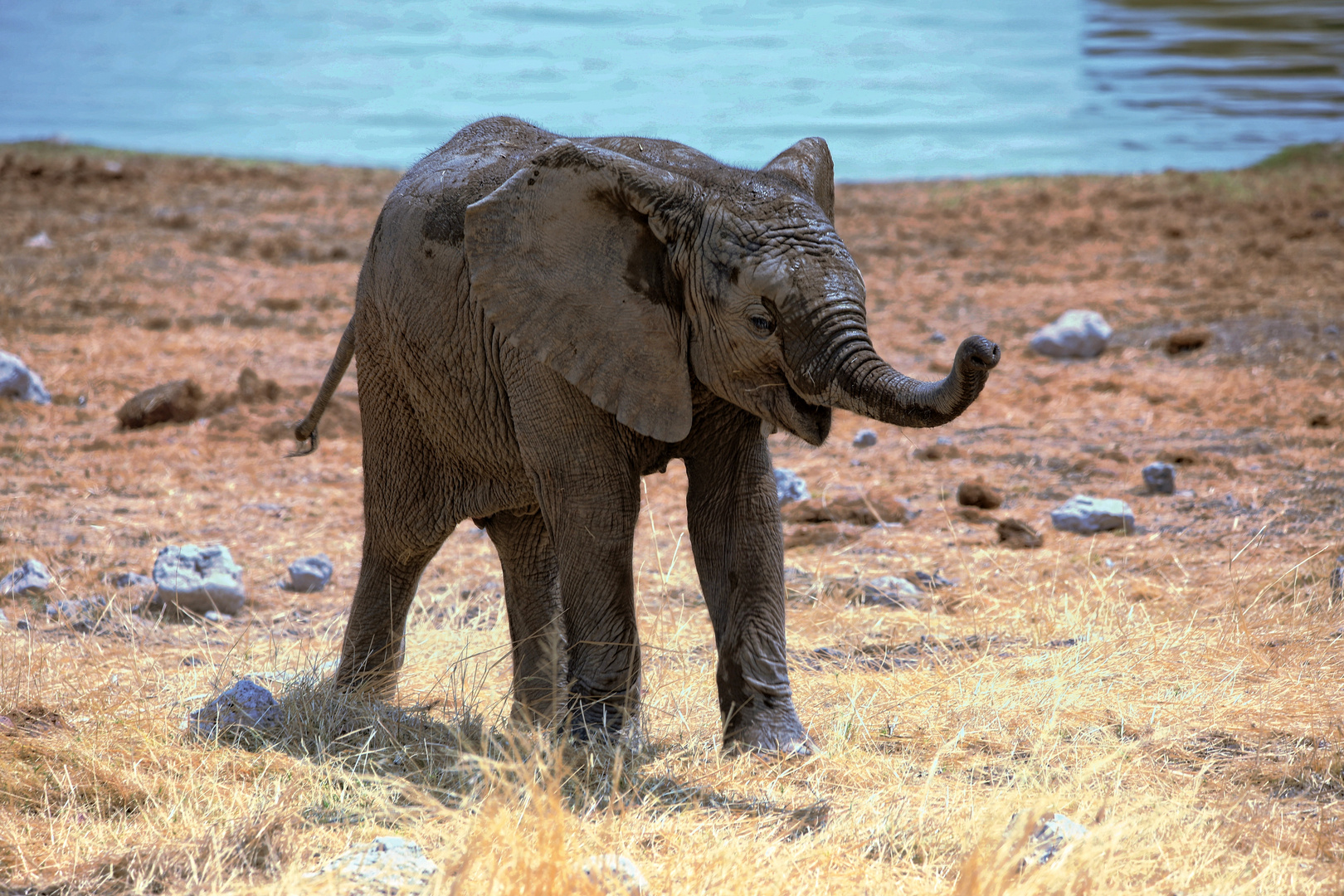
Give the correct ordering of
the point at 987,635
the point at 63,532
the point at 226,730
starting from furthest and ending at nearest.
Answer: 1. the point at 63,532
2. the point at 987,635
3. the point at 226,730

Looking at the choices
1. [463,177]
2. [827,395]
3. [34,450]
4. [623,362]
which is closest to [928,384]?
[827,395]

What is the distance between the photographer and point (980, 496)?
8.20m

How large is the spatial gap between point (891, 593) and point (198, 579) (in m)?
3.30

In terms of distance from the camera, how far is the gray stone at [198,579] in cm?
652

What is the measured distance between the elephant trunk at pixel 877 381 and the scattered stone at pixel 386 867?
60.4 inches

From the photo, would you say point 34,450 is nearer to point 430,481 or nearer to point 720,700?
point 430,481

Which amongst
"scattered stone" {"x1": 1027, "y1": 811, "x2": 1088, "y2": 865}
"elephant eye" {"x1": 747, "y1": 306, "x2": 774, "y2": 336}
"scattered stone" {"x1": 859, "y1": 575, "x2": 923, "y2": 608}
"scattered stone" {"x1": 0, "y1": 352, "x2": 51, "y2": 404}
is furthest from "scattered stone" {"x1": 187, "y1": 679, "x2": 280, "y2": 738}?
"scattered stone" {"x1": 0, "y1": 352, "x2": 51, "y2": 404}

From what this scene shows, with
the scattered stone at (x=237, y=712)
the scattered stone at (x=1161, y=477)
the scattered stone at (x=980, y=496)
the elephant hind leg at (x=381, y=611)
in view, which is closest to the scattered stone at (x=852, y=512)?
the scattered stone at (x=980, y=496)

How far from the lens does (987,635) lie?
5.84m

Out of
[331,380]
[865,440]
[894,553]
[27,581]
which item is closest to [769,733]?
[331,380]

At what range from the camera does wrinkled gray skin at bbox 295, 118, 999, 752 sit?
391cm

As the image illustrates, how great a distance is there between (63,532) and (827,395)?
5536 mm

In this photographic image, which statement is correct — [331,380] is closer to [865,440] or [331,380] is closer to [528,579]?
[528,579]

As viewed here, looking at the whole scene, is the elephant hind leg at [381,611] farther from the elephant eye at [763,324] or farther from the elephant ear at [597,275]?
the elephant eye at [763,324]
